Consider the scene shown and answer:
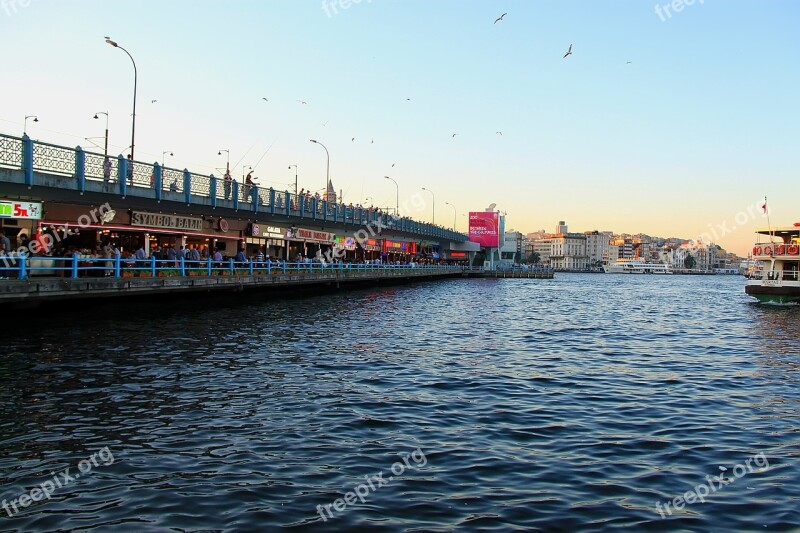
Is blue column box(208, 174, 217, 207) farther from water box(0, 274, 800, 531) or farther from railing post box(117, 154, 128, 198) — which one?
water box(0, 274, 800, 531)

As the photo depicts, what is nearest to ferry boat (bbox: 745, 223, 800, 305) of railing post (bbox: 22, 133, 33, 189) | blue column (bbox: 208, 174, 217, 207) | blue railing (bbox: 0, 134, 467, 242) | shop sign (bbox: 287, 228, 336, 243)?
blue railing (bbox: 0, 134, 467, 242)

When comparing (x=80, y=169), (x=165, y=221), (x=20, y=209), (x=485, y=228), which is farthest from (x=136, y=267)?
(x=485, y=228)

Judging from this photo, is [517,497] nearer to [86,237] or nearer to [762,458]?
[762,458]

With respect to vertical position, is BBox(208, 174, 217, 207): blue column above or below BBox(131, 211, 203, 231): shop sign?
above

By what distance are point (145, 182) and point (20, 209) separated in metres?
5.79

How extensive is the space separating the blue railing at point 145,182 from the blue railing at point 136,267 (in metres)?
3.43

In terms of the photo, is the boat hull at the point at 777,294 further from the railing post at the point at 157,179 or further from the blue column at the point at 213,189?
the railing post at the point at 157,179

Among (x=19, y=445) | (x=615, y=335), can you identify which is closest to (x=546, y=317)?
(x=615, y=335)

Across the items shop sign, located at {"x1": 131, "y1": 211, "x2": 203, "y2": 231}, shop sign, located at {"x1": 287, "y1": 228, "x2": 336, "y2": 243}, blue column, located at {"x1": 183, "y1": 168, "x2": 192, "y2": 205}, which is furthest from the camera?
shop sign, located at {"x1": 287, "y1": 228, "x2": 336, "y2": 243}

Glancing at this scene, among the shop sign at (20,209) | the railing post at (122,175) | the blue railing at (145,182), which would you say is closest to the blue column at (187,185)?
the blue railing at (145,182)

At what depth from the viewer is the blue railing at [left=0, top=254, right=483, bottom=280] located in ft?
71.7

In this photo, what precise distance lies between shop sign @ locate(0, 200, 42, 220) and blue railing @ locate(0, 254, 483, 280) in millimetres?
4120

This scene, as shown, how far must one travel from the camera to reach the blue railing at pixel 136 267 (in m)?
21.8

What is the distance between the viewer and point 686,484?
816 cm
